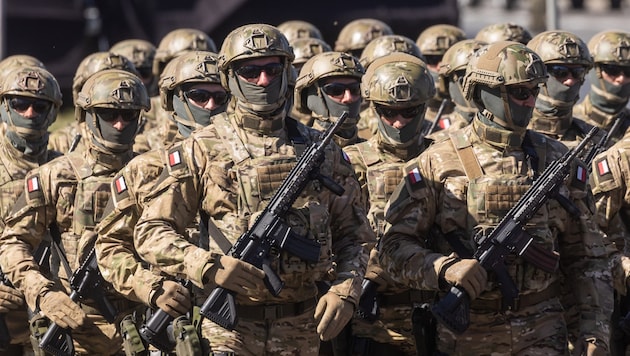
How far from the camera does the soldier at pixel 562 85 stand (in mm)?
12766

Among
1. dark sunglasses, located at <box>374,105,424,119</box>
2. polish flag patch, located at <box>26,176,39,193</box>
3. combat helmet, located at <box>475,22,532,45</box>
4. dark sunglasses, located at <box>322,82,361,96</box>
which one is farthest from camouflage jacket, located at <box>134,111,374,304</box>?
combat helmet, located at <box>475,22,532,45</box>

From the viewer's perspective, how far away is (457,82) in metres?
14.6

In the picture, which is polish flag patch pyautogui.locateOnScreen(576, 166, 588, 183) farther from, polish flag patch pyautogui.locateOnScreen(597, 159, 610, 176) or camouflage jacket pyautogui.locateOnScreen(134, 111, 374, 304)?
polish flag patch pyautogui.locateOnScreen(597, 159, 610, 176)

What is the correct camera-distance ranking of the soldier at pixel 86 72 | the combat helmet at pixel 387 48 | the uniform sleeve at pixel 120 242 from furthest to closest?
the soldier at pixel 86 72 < the combat helmet at pixel 387 48 < the uniform sleeve at pixel 120 242

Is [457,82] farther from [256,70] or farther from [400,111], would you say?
[256,70]

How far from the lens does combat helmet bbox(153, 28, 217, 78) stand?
16.9 m

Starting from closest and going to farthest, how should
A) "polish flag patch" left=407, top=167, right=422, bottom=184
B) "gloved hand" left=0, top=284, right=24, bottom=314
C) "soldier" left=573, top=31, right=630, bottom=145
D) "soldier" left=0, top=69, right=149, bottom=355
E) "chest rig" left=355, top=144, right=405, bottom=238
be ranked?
"polish flag patch" left=407, top=167, right=422, bottom=184, "soldier" left=0, top=69, right=149, bottom=355, "chest rig" left=355, top=144, right=405, bottom=238, "gloved hand" left=0, top=284, right=24, bottom=314, "soldier" left=573, top=31, right=630, bottom=145

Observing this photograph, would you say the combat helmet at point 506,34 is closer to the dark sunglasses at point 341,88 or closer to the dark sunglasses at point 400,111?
the dark sunglasses at point 341,88

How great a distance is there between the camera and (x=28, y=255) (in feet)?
37.3

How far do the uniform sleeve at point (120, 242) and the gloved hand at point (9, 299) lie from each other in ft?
4.92

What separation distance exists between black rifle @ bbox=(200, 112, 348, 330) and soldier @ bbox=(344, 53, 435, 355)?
193 centimetres

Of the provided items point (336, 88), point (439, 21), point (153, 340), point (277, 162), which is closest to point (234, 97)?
point (277, 162)

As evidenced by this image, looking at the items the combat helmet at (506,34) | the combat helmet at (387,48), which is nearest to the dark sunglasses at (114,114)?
the combat helmet at (387,48)

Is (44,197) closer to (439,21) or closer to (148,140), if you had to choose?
(148,140)
